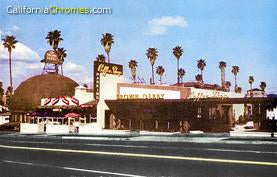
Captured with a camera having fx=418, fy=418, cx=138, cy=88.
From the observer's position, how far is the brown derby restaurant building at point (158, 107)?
148 feet

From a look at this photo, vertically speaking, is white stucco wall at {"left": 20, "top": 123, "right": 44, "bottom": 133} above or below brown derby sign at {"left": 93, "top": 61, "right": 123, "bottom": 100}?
below

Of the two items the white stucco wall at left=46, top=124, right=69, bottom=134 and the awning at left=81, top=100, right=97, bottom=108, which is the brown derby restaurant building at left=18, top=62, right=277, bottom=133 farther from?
the white stucco wall at left=46, top=124, right=69, bottom=134

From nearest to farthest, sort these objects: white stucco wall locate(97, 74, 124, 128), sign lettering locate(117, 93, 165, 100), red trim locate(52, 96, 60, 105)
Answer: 1. sign lettering locate(117, 93, 165, 100)
2. white stucco wall locate(97, 74, 124, 128)
3. red trim locate(52, 96, 60, 105)

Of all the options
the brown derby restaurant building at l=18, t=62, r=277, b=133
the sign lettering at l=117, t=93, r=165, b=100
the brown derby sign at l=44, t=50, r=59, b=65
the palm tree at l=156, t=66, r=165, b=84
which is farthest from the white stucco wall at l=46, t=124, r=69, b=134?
the palm tree at l=156, t=66, r=165, b=84

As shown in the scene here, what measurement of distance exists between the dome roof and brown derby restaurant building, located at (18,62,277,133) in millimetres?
19831

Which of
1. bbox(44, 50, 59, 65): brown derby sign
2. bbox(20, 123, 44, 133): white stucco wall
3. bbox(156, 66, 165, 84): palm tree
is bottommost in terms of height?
bbox(20, 123, 44, 133): white stucco wall

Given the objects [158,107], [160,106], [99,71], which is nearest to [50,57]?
[99,71]

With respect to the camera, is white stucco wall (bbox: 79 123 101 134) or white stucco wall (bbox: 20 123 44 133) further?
white stucco wall (bbox: 20 123 44 133)

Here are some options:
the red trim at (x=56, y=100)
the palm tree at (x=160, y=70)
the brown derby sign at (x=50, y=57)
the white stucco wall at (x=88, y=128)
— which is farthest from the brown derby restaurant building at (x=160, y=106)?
the palm tree at (x=160, y=70)

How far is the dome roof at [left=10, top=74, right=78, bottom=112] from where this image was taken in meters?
70.2

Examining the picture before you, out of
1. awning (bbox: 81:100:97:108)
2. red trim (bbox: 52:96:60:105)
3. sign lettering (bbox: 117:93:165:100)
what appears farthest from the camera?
red trim (bbox: 52:96:60:105)

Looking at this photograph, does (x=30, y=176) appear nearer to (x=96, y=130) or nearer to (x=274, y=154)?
(x=274, y=154)

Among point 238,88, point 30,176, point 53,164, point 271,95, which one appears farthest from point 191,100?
point 238,88

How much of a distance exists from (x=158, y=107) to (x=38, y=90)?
97.7ft
